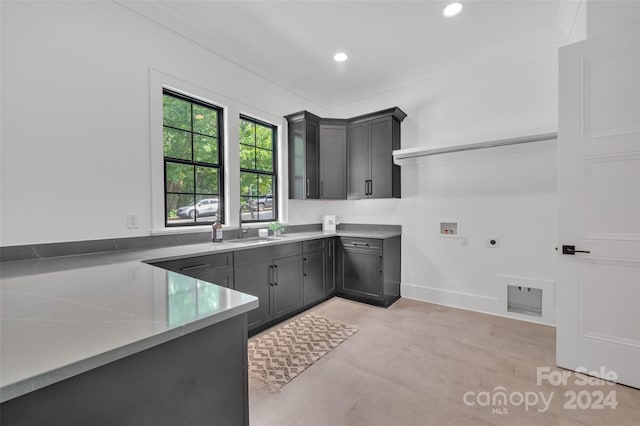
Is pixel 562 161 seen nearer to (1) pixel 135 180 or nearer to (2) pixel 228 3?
(2) pixel 228 3

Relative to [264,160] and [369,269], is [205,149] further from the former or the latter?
[369,269]

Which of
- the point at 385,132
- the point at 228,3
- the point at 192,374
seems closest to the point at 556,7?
the point at 385,132

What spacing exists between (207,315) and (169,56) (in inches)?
112

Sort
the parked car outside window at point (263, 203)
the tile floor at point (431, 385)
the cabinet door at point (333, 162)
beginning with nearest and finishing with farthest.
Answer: the tile floor at point (431, 385) < the parked car outside window at point (263, 203) < the cabinet door at point (333, 162)

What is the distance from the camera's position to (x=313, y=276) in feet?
11.4

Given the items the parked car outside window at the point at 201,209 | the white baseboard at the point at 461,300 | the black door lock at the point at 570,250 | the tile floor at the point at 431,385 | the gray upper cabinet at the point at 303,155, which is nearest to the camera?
the tile floor at the point at 431,385

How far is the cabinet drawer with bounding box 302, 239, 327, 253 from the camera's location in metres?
3.36

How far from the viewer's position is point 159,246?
254 centimetres

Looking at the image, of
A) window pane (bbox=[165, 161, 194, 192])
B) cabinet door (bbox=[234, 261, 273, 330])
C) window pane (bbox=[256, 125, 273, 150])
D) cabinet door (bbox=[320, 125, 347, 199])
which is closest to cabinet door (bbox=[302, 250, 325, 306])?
cabinet door (bbox=[234, 261, 273, 330])

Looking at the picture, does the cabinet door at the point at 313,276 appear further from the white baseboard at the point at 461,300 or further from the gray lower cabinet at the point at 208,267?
the white baseboard at the point at 461,300

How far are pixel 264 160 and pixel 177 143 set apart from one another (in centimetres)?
121

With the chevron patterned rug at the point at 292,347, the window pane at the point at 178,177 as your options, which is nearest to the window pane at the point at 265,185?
the window pane at the point at 178,177

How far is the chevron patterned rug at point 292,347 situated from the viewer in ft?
6.95

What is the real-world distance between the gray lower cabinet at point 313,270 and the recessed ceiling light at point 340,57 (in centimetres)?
229
